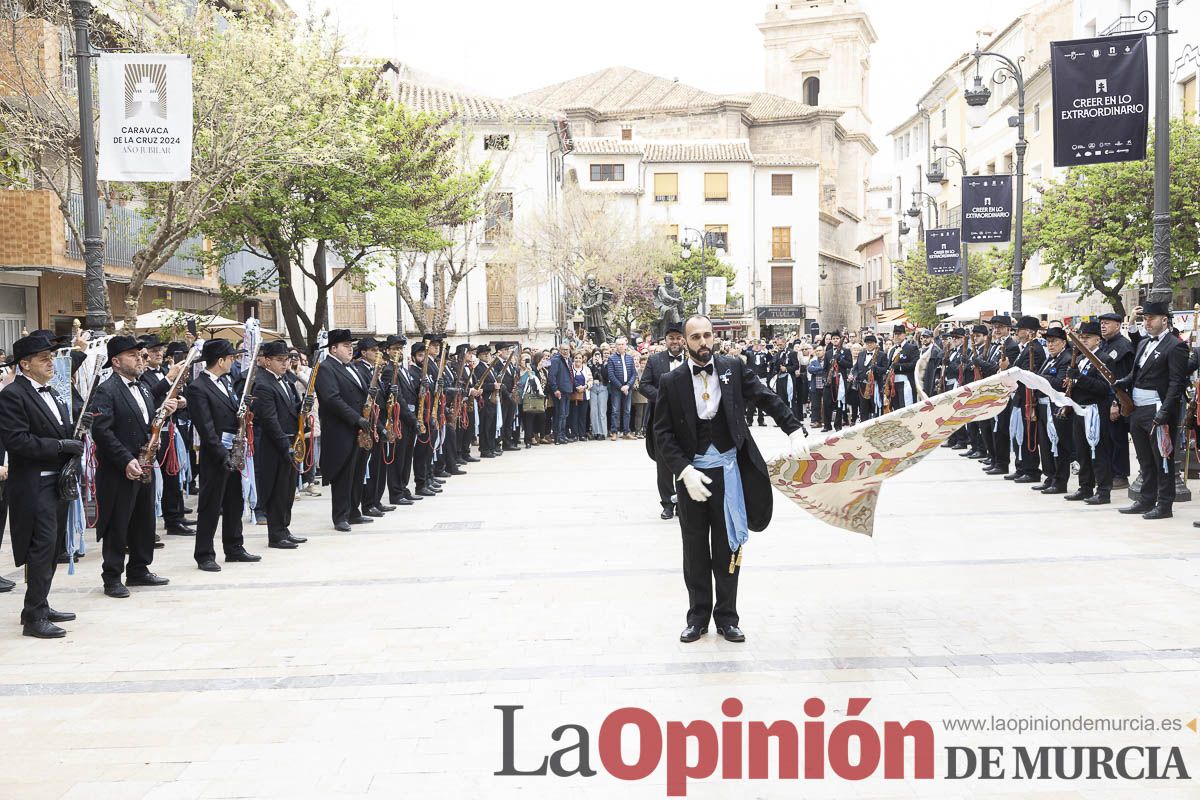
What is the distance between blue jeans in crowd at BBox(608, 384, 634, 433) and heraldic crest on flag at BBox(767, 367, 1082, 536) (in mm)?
15937

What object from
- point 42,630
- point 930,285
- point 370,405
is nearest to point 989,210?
point 370,405

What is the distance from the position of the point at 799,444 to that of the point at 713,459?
0.53m

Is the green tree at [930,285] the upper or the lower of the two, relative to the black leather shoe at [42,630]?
upper

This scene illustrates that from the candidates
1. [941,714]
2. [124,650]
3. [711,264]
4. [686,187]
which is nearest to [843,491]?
[941,714]

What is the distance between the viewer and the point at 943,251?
2906 centimetres

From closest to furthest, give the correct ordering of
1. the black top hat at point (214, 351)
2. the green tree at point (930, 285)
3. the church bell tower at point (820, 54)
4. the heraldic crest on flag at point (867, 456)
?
the heraldic crest on flag at point (867, 456) < the black top hat at point (214, 351) < the green tree at point (930, 285) < the church bell tower at point (820, 54)

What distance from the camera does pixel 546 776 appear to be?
15.7 feet

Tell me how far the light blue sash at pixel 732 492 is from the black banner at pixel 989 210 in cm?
1669

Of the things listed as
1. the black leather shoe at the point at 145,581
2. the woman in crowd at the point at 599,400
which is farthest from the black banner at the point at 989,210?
the black leather shoe at the point at 145,581

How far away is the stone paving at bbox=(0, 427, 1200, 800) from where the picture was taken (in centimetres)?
490

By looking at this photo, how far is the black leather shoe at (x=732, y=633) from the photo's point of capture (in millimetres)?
6738

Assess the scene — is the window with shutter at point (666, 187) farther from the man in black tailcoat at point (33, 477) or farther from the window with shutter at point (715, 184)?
Result: the man in black tailcoat at point (33, 477)

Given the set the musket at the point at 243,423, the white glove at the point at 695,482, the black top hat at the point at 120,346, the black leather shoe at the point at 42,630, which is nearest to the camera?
the white glove at the point at 695,482

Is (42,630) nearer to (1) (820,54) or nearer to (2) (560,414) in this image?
(2) (560,414)
